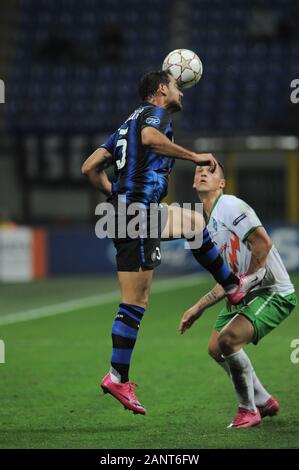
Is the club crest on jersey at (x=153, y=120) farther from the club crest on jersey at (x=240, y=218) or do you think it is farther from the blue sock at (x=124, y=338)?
the blue sock at (x=124, y=338)

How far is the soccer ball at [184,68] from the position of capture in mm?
7201

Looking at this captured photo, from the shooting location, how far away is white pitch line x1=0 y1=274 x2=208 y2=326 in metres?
14.2

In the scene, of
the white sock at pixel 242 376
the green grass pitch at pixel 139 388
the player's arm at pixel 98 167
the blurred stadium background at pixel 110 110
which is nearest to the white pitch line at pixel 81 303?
the green grass pitch at pixel 139 388

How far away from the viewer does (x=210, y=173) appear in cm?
695

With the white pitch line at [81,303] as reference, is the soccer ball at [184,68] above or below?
above

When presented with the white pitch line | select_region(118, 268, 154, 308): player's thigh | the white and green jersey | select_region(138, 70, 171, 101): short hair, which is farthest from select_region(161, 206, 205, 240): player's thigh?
the white pitch line

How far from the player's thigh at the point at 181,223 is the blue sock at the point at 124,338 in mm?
547

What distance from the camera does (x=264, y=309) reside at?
268 inches

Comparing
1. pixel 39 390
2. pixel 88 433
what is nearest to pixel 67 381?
pixel 39 390

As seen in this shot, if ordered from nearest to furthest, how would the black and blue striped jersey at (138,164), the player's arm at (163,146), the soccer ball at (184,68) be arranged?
the player's arm at (163,146)
the black and blue striped jersey at (138,164)
the soccer ball at (184,68)

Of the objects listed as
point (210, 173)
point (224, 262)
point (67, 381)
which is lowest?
point (67, 381)

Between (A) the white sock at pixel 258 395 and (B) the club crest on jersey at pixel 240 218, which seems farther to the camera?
(A) the white sock at pixel 258 395
